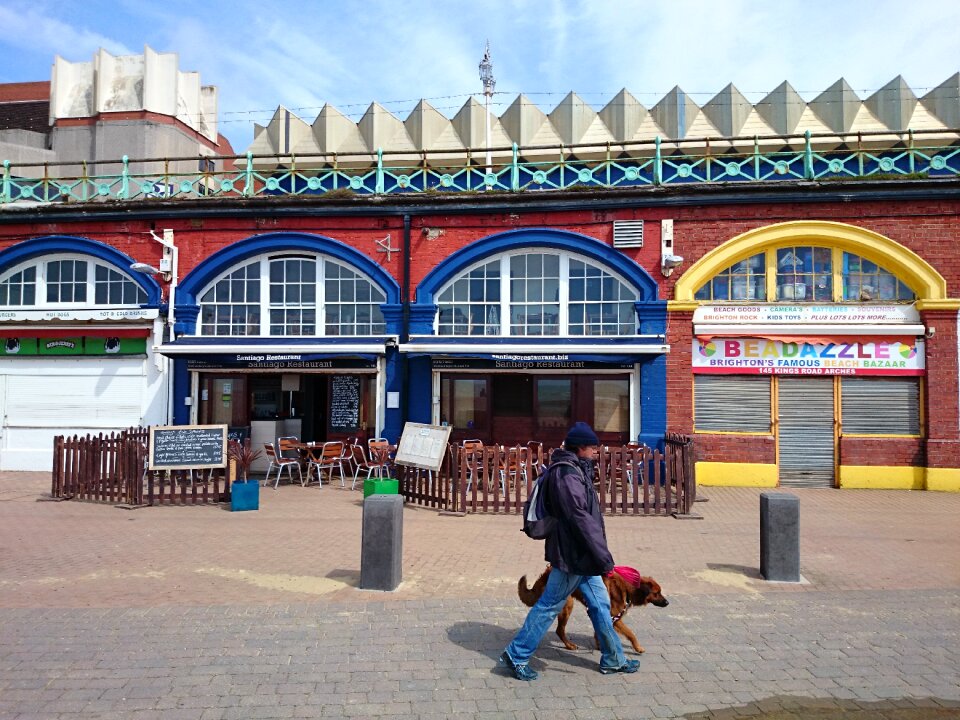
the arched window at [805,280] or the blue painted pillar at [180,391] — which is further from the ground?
the arched window at [805,280]

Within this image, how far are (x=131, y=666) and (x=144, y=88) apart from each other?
25.7 meters

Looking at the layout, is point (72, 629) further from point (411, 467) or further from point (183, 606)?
point (411, 467)

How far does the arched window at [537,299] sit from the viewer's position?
14.3 m

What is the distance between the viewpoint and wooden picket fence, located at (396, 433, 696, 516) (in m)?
10.1

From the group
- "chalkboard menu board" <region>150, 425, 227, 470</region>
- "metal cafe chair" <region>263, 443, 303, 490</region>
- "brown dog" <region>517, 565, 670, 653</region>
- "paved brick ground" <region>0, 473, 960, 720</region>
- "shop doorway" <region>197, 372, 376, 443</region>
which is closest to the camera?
"paved brick ground" <region>0, 473, 960, 720</region>

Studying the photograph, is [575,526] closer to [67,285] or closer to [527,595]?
[527,595]

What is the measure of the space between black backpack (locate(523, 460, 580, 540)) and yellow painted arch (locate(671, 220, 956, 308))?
31.9ft

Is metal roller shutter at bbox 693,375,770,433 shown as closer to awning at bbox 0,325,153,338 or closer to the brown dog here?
the brown dog

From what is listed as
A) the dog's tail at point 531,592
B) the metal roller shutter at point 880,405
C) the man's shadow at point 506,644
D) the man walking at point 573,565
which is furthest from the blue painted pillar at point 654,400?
the man walking at point 573,565

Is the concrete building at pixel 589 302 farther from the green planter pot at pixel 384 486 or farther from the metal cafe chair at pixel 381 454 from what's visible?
the green planter pot at pixel 384 486

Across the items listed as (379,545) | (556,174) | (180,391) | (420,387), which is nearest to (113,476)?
(180,391)

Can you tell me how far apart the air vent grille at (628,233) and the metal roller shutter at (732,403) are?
3035 mm

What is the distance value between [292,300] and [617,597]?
11.7m

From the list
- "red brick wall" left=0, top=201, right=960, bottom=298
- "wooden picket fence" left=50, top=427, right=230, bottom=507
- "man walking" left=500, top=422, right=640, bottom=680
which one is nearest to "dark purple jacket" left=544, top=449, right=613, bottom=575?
"man walking" left=500, top=422, right=640, bottom=680
